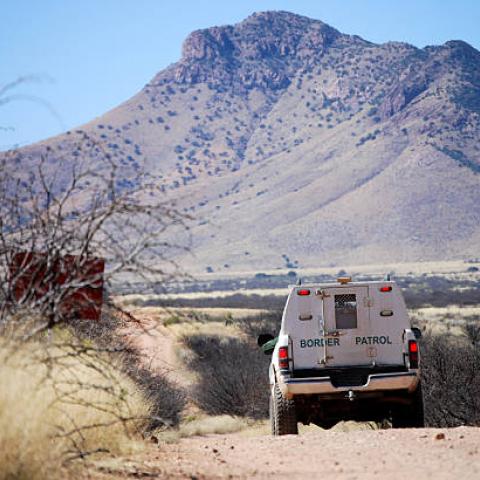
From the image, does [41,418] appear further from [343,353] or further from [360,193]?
[360,193]

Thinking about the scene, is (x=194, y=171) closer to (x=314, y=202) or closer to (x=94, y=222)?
(x=314, y=202)

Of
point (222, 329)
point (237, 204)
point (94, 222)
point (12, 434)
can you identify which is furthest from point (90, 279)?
point (237, 204)

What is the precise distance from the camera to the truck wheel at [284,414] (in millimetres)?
13984

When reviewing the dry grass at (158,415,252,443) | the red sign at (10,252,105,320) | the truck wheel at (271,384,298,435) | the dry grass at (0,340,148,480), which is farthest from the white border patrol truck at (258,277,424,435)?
Result: the dry grass at (158,415,252,443)

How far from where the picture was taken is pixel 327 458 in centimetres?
1135

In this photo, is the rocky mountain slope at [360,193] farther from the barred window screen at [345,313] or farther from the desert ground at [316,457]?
the desert ground at [316,457]

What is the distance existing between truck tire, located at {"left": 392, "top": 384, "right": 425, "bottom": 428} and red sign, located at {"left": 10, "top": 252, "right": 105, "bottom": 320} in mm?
5160

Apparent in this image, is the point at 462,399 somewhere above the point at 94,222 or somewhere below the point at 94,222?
below

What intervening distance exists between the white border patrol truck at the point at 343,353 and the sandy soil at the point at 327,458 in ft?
1.60

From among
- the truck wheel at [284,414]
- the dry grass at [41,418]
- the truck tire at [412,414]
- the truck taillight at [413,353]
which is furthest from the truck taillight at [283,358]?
the dry grass at [41,418]

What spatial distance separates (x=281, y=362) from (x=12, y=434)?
19.8ft

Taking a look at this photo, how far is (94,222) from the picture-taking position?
33.4ft

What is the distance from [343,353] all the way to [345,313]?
0.56 meters

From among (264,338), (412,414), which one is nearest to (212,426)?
(264,338)
